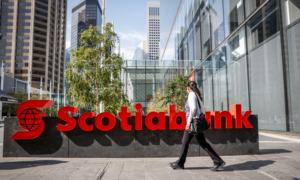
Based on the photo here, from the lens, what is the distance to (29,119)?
6.40m

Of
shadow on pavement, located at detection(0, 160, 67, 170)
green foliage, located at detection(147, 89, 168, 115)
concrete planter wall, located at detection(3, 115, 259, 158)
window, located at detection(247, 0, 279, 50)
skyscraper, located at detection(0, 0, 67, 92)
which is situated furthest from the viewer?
skyscraper, located at detection(0, 0, 67, 92)

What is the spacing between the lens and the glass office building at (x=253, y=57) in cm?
1070

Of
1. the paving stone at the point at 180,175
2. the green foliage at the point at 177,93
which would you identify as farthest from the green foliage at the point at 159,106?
the paving stone at the point at 180,175

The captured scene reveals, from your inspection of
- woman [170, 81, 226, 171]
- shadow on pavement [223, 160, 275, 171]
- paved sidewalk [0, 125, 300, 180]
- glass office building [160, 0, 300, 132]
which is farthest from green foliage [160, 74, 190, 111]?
woman [170, 81, 226, 171]

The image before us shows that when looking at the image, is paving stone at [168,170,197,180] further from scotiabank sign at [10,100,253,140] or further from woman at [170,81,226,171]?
scotiabank sign at [10,100,253,140]

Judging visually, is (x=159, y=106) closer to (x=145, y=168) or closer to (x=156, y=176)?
(x=145, y=168)

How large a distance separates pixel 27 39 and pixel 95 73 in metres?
93.9

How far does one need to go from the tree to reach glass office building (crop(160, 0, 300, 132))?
311 inches

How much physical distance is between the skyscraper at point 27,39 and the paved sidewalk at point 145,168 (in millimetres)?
92593

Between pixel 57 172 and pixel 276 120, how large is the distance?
11.0 m

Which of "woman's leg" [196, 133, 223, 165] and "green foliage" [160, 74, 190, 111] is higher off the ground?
"green foliage" [160, 74, 190, 111]

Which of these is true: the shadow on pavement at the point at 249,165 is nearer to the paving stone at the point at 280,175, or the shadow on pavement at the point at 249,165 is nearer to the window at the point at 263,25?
the paving stone at the point at 280,175

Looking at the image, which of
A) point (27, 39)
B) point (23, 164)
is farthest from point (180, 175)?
point (27, 39)

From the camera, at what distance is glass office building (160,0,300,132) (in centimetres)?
1070
